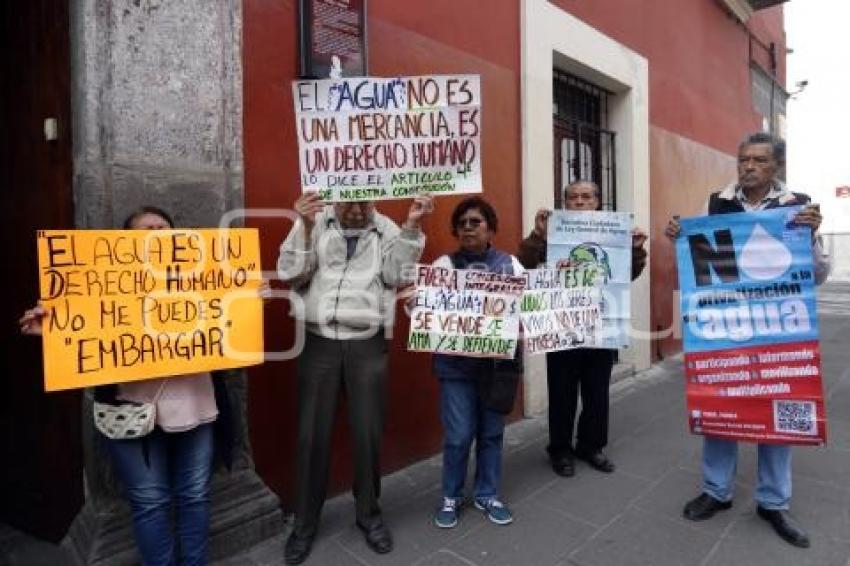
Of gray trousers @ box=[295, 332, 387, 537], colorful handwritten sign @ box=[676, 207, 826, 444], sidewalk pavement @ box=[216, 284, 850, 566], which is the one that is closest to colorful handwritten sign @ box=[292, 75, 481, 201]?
gray trousers @ box=[295, 332, 387, 537]

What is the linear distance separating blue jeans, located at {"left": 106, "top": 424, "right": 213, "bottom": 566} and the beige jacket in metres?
0.73

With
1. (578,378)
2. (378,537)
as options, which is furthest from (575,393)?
(378,537)

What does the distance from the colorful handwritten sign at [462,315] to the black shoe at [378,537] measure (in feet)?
2.97

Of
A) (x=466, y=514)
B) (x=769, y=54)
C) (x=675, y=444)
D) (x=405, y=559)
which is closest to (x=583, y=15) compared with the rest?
(x=675, y=444)

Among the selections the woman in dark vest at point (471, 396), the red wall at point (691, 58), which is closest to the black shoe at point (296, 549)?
the woman in dark vest at point (471, 396)

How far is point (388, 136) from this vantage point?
286cm

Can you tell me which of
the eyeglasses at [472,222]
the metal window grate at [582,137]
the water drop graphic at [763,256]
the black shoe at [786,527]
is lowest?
the black shoe at [786,527]

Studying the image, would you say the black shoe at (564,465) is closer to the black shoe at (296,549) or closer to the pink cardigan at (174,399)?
the black shoe at (296,549)

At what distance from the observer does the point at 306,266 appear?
2852 mm

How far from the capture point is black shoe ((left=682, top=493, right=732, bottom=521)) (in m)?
3.20

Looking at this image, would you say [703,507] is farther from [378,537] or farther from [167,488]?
[167,488]

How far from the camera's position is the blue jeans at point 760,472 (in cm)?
303

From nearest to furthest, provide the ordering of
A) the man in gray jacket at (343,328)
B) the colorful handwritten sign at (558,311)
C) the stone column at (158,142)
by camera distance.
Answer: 1. the stone column at (158,142)
2. the man in gray jacket at (343,328)
3. the colorful handwritten sign at (558,311)

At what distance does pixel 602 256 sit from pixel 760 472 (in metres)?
1.48
